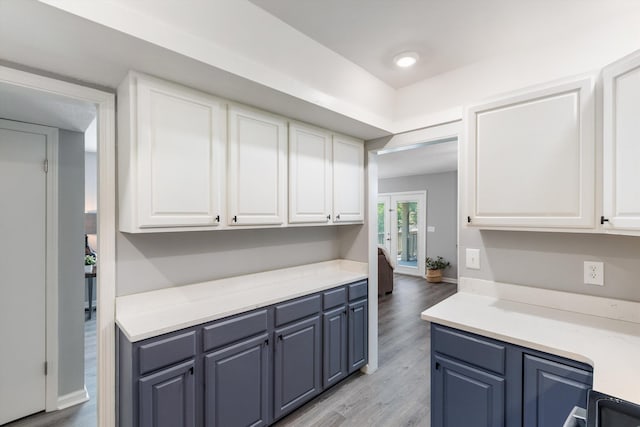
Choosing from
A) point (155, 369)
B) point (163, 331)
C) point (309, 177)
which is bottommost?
point (155, 369)

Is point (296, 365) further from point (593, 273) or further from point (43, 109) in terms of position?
point (43, 109)

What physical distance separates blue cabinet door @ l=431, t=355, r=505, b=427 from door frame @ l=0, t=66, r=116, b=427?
6.06 feet

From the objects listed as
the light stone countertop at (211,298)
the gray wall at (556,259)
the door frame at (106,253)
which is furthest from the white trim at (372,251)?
the door frame at (106,253)

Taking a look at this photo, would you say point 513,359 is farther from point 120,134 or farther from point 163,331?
point 120,134

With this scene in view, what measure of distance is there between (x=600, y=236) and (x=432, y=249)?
5317 mm

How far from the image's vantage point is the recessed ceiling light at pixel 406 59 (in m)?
2.08

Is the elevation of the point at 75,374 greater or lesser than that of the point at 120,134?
lesser

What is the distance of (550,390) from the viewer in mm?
1371

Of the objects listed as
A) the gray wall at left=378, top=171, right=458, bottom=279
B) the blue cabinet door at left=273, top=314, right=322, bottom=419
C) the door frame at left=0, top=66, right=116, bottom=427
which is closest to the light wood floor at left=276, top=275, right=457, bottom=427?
the blue cabinet door at left=273, top=314, right=322, bottom=419

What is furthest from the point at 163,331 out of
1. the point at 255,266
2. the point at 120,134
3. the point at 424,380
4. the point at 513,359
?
the point at 424,380

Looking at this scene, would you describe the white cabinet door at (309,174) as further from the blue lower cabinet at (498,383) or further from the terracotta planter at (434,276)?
the terracotta planter at (434,276)

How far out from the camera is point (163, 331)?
1541mm

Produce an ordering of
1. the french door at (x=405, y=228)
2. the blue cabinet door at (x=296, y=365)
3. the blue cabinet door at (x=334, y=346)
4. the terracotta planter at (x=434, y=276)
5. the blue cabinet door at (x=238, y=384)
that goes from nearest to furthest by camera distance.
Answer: the blue cabinet door at (x=238, y=384) < the blue cabinet door at (x=296, y=365) < the blue cabinet door at (x=334, y=346) < the terracotta planter at (x=434, y=276) < the french door at (x=405, y=228)

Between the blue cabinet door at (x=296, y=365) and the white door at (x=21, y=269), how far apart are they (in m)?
1.74
